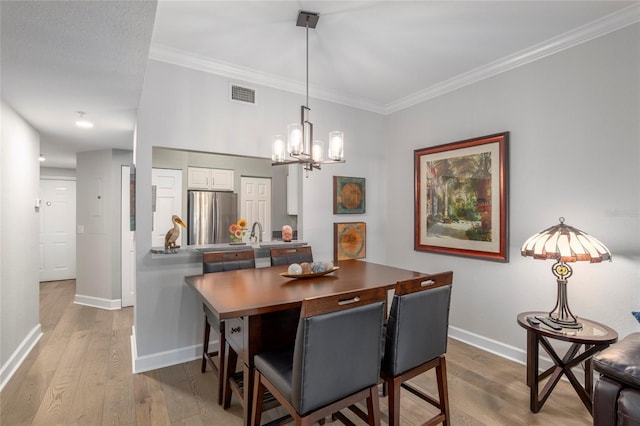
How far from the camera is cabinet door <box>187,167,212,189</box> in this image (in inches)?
193

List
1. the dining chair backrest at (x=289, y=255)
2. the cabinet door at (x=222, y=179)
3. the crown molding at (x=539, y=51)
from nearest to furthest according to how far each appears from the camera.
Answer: the crown molding at (x=539, y=51) < the dining chair backrest at (x=289, y=255) < the cabinet door at (x=222, y=179)

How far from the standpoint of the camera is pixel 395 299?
5.70 feet

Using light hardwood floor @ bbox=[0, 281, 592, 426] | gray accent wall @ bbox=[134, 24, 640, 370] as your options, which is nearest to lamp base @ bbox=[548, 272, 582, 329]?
gray accent wall @ bbox=[134, 24, 640, 370]

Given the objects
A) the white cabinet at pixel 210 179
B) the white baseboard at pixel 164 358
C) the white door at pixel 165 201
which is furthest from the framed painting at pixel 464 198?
the white door at pixel 165 201

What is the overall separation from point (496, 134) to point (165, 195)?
4.27 m

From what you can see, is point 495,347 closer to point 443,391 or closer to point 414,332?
point 443,391

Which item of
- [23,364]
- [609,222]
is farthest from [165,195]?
[609,222]

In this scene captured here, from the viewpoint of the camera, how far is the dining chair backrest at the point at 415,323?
173 cm

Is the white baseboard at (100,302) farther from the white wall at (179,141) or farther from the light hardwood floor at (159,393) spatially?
the white wall at (179,141)

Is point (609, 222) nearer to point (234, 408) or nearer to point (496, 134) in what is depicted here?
point (496, 134)

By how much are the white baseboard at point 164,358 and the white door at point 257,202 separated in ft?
8.13

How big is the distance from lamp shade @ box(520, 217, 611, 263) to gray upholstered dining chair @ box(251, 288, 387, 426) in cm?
143

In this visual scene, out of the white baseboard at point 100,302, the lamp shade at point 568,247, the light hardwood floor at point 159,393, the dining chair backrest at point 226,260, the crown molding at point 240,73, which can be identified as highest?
the crown molding at point 240,73

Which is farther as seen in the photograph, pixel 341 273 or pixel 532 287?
pixel 532 287
